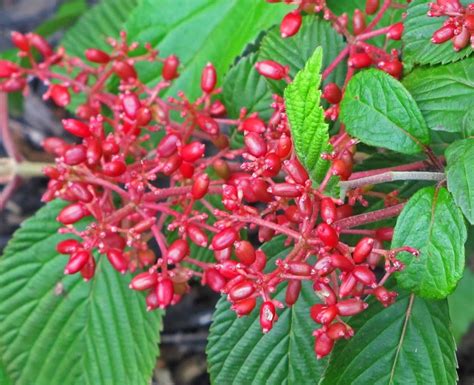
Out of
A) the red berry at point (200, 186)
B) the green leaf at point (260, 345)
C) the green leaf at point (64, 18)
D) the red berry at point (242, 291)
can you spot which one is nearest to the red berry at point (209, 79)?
the red berry at point (200, 186)

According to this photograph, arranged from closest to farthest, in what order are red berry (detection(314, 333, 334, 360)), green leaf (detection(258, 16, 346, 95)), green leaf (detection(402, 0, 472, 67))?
red berry (detection(314, 333, 334, 360)), green leaf (detection(402, 0, 472, 67)), green leaf (detection(258, 16, 346, 95))

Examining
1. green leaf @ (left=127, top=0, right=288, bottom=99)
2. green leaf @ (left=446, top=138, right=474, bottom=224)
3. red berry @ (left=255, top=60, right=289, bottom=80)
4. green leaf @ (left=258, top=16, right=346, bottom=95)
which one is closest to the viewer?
green leaf @ (left=446, top=138, right=474, bottom=224)

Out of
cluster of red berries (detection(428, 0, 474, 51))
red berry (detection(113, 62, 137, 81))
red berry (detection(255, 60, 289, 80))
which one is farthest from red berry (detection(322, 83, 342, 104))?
red berry (detection(113, 62, 137, 81))

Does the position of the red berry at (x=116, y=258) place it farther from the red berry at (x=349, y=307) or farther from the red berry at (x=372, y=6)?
the red berry at (x=372, y=6)

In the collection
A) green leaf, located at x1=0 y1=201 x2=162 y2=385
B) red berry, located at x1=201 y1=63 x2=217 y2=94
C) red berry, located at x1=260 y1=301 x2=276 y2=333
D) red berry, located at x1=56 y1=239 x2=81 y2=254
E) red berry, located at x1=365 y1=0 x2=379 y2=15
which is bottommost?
green leaf, located at x1=0 y1=201 x2=162 y2=385

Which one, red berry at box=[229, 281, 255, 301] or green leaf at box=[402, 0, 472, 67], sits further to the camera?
green leaf at box=[402, 0, 472, 67]

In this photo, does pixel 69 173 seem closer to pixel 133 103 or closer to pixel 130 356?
pixel 133 103

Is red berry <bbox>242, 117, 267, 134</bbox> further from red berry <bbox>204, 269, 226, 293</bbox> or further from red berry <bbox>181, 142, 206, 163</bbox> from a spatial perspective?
red berry <bbox>204, 269, 226, 293</bbox>
